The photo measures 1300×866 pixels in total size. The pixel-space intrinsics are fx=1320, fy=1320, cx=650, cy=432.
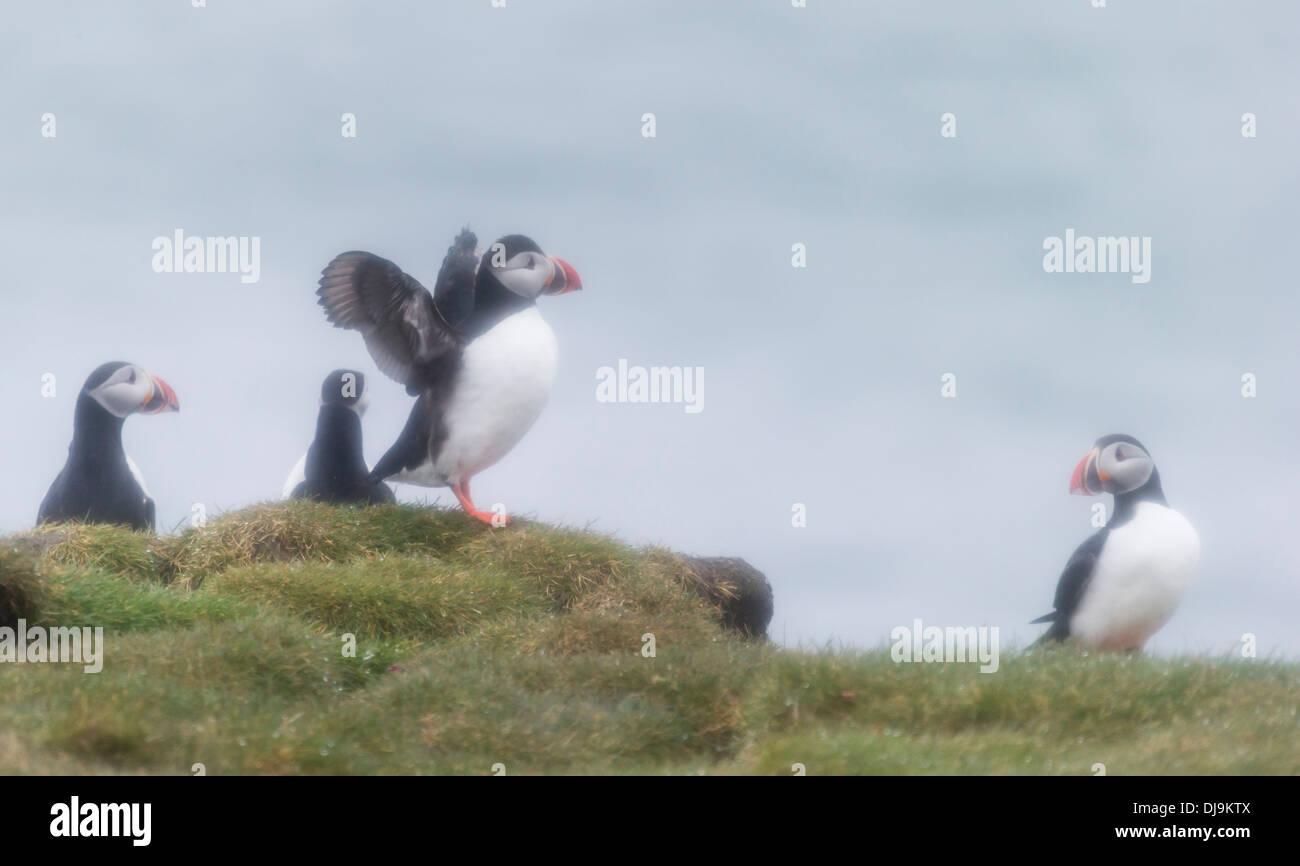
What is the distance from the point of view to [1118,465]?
12.6 m

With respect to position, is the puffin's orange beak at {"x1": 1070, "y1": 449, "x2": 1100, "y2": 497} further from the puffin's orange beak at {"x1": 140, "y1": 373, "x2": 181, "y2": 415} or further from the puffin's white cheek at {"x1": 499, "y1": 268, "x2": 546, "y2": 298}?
the puffin's orange beak at {"x1": 140, "y1": 373, "x2": 181, "y2": 415}

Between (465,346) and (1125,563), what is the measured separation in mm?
6960

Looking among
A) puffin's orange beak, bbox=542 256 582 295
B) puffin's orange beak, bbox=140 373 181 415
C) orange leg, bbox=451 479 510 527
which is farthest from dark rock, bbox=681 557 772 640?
puffin's orange beak, bbox=140 373 181 415

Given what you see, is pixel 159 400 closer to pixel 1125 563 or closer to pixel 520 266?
pixel 520 266

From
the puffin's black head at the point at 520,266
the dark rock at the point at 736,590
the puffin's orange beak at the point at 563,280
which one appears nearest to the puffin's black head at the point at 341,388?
the puffin's black head at the point at 520,266

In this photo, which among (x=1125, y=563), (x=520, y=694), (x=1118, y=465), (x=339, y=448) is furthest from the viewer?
(x=339, y=448)

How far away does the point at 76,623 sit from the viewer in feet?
36.3

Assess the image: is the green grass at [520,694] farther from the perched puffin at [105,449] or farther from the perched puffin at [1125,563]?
the perched puffin at [105,449]

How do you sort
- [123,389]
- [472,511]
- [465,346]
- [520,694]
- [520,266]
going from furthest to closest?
1. [123,389]
2. [472,511]
3. [520,266]
4. [465,346]
5. [520,694]

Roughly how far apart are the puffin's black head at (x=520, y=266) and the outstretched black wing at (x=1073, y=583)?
20.0 ft

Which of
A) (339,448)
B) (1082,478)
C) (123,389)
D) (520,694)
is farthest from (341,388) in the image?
(1082,478)
